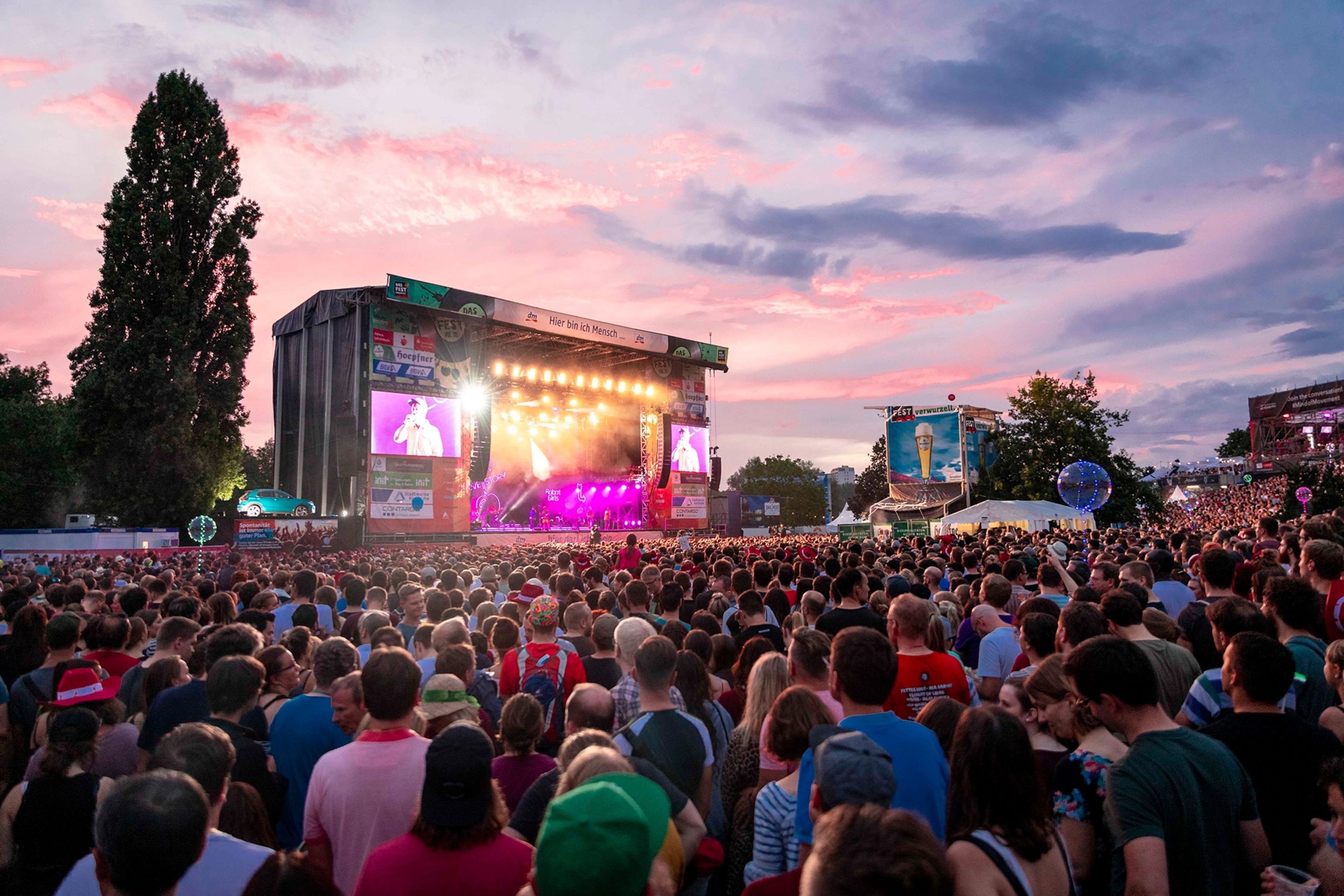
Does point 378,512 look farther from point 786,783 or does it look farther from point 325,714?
point 786,783

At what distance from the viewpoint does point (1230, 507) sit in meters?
31.7

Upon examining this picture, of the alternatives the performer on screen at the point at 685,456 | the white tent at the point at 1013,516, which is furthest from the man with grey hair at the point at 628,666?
the performer on screen at the point at 685,456

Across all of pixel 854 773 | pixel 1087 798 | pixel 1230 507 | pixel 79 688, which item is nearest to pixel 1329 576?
pixel 1087 798

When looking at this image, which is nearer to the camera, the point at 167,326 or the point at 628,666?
the point at 628,666

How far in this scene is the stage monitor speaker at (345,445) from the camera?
1037 inches

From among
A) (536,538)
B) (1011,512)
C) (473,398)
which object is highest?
(473,398)

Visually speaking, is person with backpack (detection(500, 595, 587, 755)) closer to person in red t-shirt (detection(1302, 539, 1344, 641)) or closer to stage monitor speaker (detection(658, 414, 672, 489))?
person in red t-shirt (detection(1302, 539, 1344, 641))

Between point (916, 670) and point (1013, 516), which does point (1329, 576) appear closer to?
point (916, 670)

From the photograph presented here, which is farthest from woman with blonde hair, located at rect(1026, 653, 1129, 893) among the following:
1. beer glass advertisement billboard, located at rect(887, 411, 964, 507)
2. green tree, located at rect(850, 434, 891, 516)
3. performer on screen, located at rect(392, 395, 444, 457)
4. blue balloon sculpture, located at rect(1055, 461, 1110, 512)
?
green tree, located at rect(850, 434, 891, 516)

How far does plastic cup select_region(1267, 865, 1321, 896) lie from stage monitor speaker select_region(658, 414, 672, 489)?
109 ft

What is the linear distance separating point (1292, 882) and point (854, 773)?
4.96 ft

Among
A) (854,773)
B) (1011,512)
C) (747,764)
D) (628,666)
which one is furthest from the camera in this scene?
(1011,512)

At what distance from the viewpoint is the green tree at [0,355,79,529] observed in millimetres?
36344

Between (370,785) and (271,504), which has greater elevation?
(271,504)
